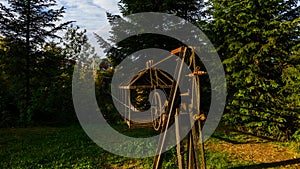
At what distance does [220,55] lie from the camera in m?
8.38

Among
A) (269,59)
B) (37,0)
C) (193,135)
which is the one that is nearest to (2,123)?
(37,0)

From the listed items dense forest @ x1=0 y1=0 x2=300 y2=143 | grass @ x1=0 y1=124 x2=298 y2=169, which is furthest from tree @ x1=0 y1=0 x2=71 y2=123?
grass @ x1=0 y1=124 x2=298 y2=169

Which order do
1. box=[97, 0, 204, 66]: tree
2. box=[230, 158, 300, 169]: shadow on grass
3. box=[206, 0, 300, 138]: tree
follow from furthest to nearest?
box=[97, 0, 204, 66]: tree
box=[206, 0, 300, 138]: tree
box=[230, 158, 300, 169]: shadow on grass

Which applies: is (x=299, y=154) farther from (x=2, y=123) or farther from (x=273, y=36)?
(x=2, y=123)

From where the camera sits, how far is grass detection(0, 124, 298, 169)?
511 centimetres

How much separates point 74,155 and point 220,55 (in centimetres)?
592

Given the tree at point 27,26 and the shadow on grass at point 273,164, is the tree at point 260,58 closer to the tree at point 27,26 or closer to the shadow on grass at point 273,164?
the shadow on grass at point 273,164

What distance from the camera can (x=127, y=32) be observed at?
9297 mm

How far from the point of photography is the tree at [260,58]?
6895mm

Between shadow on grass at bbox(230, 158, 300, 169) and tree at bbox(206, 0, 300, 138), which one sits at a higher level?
tree at bbox(206, 0, 300, 138)

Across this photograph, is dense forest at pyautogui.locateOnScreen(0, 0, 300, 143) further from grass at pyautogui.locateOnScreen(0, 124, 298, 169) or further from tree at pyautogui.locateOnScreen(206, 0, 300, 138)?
grass at pyautogui.locateOnScreen(0, 124, 298, 169)

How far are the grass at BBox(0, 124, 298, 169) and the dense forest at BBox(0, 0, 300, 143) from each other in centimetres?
125

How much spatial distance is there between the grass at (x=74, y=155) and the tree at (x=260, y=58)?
0.87 metres

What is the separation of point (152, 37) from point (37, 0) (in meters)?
5.58
